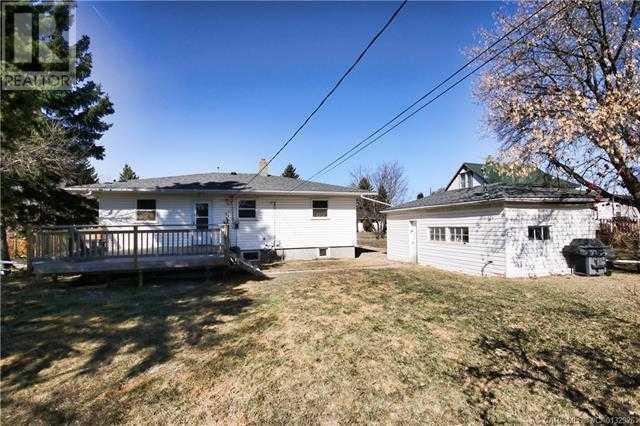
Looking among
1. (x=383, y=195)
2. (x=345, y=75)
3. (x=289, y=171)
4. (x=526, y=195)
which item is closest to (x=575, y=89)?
(x=526, y=195)

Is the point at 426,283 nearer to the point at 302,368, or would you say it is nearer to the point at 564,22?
the point at 302,368

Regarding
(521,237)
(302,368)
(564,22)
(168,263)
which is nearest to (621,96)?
(564,22)

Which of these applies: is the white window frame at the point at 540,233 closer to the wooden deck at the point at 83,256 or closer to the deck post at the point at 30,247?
the wooden deck at the point at 83,256

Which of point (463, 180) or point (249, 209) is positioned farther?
point (463, 180)

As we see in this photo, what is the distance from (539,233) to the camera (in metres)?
12.2

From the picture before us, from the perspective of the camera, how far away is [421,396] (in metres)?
4.10

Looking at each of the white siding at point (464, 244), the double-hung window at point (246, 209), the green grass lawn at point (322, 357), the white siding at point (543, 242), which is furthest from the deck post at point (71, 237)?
the white siding at point (543, 242)

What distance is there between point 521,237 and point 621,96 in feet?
16.5

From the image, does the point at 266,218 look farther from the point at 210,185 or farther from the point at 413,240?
the point at 413,240

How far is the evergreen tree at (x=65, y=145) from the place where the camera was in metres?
12.3

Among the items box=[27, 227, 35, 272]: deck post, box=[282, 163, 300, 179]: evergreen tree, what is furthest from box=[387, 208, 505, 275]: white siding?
box=[282, 163, 300, 179]: evergreen tree

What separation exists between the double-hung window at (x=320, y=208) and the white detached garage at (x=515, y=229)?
5.76 meters

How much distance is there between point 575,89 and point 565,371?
11.6 metres

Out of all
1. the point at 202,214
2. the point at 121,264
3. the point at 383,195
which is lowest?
the point at 121,264
